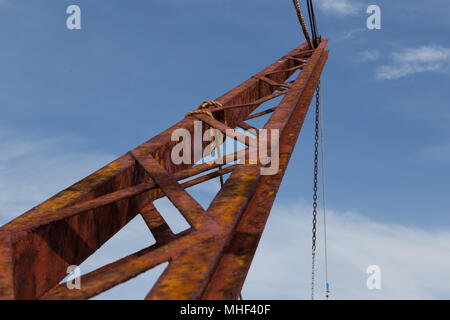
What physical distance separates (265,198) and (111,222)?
1.18m

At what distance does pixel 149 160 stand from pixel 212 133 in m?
1.39

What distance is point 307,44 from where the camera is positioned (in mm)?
10867

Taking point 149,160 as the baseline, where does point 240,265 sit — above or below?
below

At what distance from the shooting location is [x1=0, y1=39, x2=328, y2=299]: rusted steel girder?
7.07 ft

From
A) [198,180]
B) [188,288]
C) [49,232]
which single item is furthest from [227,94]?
[188,288]

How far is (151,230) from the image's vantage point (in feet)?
12.3

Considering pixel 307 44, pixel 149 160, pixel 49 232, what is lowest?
pixel 49 232

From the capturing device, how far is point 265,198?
318 cm

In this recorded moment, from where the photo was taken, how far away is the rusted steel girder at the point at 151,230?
Answer: 2156 mm
